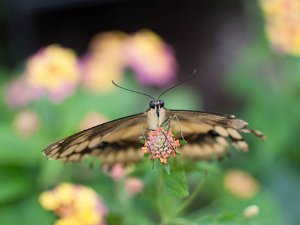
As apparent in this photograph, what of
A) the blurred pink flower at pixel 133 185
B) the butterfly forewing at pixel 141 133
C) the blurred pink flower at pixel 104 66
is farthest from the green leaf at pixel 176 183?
the blurred pink flower at pixel 104 66

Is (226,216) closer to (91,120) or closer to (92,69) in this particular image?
(91,120)

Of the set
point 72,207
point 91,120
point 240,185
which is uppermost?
point 91,120

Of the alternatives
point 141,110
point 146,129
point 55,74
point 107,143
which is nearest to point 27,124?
point 55,74

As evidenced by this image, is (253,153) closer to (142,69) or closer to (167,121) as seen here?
(142,69)

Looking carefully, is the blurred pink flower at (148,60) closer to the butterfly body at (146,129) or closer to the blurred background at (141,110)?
the blurred background at (141,110)

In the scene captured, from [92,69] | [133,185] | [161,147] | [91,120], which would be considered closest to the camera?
[161,147]

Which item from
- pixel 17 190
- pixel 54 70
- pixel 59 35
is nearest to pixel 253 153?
pixel 54 70
